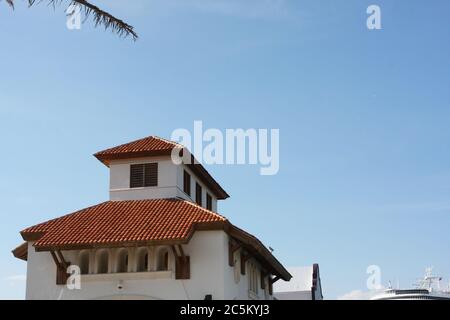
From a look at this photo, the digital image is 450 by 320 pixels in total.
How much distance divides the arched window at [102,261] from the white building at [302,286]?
22453mm

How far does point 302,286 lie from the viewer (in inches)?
1996

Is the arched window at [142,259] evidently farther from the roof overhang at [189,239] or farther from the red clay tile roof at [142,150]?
the red clay tile roof at [142,150]

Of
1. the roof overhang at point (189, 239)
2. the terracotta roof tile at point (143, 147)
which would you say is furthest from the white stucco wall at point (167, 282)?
the terracotta roof tile at point (143, 147)

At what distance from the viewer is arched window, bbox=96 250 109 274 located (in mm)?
27453

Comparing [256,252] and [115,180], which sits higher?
[115,180]

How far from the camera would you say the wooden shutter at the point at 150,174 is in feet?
100

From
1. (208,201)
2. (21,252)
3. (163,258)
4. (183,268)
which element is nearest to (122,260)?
(163,258)

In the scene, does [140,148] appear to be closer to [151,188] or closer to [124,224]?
[151,188]
